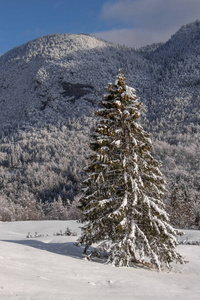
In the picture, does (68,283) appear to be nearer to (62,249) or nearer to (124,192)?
(124,192)

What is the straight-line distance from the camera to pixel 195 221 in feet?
167

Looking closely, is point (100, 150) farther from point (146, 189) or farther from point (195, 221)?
point (195, 221)

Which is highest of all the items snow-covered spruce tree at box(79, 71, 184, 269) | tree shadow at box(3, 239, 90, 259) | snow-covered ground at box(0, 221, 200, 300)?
snow-covered spruce tree at box(79, 71, 184, 269)

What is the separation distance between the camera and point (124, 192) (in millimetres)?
11398

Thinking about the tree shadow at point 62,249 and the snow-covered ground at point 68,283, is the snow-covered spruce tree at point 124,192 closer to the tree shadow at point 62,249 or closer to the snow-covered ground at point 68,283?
Result: the tree shadow at point 62,249

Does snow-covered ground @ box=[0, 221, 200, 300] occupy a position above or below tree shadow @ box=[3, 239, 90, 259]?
above

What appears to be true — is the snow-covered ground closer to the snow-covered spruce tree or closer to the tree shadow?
the snow-covered spruce tree

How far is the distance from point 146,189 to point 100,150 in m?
2.68

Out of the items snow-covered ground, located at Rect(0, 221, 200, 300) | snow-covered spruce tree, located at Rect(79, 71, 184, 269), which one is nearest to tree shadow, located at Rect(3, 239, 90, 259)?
snow-covered spruce tree, located at Rect(79, 71, 184, 269)

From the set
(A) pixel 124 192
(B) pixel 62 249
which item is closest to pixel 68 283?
(A) pixel 124 192

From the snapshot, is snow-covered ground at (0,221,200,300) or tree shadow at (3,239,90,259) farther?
tree shadow at (3,239,90,259)

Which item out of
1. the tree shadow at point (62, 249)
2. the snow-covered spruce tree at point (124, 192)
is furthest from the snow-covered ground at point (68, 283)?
the tree shadow at point (62, 249)

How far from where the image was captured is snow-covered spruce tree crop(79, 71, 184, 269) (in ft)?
35.1

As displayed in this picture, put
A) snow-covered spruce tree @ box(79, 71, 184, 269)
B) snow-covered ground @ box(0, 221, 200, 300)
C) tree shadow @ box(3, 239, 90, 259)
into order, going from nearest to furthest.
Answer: snow-covered ground @ box(0, 221, 200, 300)
snow-covered spruce tree @ box(79, 71, 184, 269)
tree shadow @ box(3, 239, 90, 259)
